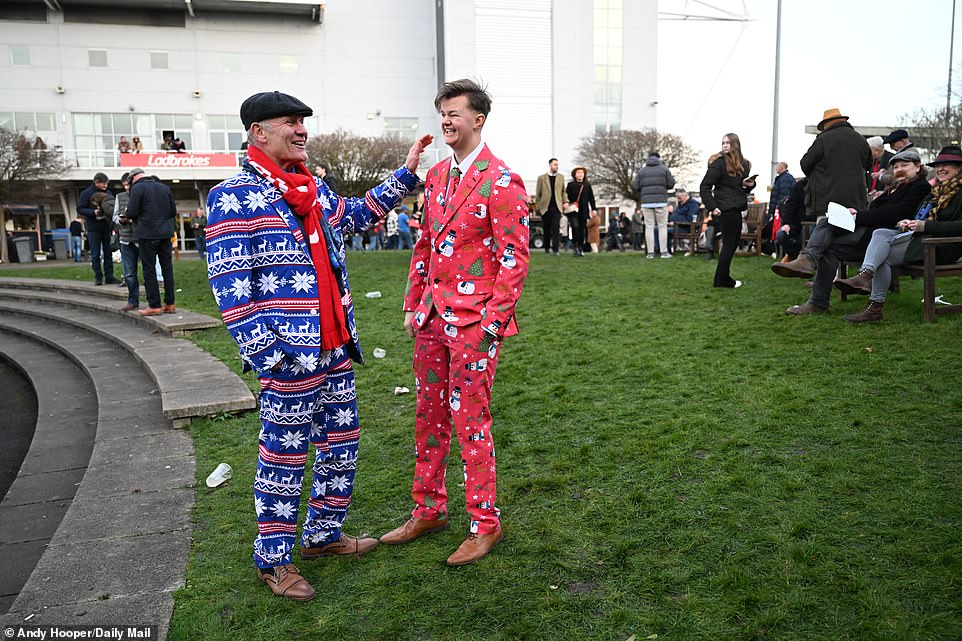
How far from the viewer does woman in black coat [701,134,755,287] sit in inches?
402

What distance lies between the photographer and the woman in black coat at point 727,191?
33.5 ft

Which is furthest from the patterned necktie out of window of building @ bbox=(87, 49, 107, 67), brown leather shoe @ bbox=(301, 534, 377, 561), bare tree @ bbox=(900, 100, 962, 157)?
window of building @ bbox=(87, 49, 107, 67)

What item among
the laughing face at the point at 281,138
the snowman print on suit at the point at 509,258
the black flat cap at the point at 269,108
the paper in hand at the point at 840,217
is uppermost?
the black flat cap at the point at 269,108

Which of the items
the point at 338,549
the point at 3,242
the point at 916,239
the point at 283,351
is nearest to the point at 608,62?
the point at 3,242

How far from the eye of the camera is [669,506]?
142 inches

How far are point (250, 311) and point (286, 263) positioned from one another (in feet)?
0.83

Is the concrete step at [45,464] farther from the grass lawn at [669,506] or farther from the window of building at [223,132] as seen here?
the window of building at [223,132]

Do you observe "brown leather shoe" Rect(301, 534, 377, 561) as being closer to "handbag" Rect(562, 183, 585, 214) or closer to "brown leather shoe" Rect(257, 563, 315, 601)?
"brown leather shoe" Rect(257, 563, 315, 601)

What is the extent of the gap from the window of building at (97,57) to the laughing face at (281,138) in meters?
48.5

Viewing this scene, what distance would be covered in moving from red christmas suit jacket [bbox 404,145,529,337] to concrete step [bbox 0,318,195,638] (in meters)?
1.71

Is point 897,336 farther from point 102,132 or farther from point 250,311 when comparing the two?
point 102,132

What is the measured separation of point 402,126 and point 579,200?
1367 inches

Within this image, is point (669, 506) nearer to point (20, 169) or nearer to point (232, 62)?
point (20, 169)

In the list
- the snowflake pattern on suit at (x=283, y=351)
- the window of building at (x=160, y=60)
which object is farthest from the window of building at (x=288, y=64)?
the snowflake pattern on suit at (x=283, y=351)
